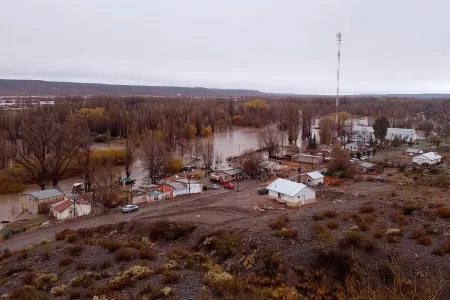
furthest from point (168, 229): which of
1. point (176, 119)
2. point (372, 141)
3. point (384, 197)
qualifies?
point (176, 119)

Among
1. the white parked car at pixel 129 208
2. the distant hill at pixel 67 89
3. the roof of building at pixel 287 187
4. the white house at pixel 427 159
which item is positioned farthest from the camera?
the distant hill at pixel 67 89

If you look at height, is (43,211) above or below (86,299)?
below

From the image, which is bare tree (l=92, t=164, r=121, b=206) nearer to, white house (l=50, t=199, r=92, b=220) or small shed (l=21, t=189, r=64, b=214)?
white house (l=50, t=199, r=92, b=220)

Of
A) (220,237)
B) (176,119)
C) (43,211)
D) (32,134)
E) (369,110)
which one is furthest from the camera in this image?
(369,110)

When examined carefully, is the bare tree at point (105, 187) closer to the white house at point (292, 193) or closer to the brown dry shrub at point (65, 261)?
the white house at point (292, 193)

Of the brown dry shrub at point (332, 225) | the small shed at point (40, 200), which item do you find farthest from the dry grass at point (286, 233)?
the small shed at point (40, 200)

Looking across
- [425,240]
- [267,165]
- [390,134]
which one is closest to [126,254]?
[425,240]

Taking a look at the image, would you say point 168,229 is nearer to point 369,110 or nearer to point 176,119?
point 176,119

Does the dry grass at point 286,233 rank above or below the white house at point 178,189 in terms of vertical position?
above
